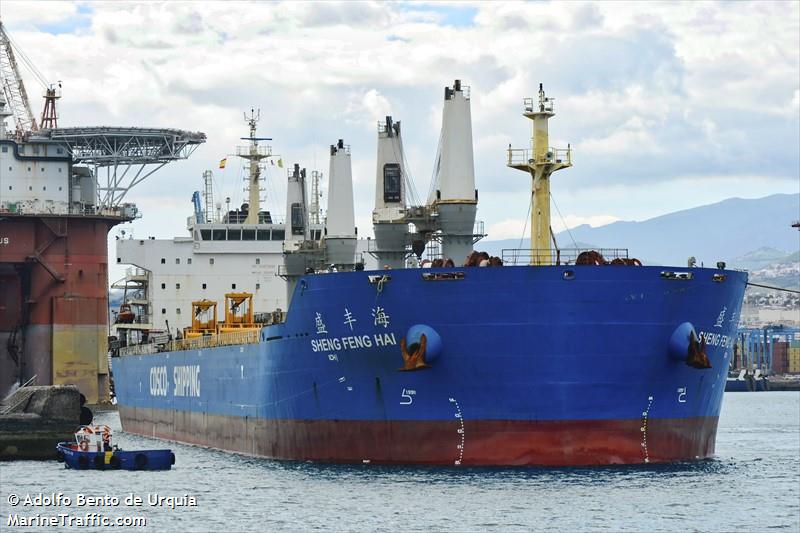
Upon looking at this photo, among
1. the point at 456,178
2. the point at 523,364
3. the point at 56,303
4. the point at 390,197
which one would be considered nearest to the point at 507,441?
the point at 523,364

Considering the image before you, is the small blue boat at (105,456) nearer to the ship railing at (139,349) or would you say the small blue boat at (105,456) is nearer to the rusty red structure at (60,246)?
the ship railing at (139,349)

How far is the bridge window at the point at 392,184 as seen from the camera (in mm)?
43969

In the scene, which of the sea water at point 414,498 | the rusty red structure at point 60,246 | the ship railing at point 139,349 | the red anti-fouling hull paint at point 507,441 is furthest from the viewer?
the rusty red structure at point 60,246

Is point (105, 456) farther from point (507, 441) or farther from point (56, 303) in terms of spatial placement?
point (56, 303)

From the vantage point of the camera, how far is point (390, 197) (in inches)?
1734

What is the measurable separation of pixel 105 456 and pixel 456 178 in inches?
476

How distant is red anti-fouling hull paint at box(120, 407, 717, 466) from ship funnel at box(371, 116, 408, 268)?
7.54 metres

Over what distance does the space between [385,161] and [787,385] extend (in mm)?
120227

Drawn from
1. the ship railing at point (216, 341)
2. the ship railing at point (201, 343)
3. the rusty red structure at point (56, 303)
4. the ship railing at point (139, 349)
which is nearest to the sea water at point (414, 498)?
the ship railing at point (216, 341)

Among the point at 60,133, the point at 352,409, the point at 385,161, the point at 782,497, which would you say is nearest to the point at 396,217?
the point at 385,161

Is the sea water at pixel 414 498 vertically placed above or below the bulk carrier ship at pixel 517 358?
below

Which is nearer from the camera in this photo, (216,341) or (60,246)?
(216,341)

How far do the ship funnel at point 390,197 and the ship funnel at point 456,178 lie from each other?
9.41ft

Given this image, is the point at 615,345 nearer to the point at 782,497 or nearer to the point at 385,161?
the point at 782,497
